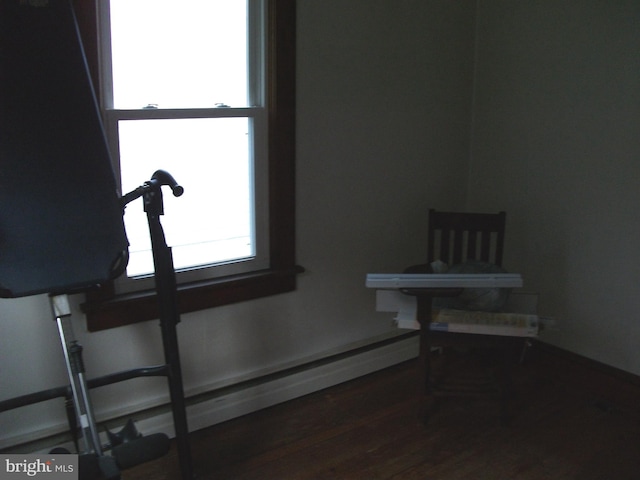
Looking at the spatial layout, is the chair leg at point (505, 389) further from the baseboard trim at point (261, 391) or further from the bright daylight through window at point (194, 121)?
the bright daylight through window at point (194, 121)

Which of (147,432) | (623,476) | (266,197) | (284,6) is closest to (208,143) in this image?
(266,197)

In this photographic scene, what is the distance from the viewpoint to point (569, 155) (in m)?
2.95

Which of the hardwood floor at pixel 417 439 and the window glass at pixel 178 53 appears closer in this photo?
the window glass at pixel 178 53

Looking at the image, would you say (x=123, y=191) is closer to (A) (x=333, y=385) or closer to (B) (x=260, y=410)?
(B) (x=260, y=410)

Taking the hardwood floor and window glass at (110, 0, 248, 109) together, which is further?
the hardwood floor

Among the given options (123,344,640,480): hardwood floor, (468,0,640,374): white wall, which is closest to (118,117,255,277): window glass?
(123,344,640,480): hardwood floor

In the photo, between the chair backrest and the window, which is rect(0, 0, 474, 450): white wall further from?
the chair backrest

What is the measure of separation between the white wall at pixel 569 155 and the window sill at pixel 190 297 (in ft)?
3.95

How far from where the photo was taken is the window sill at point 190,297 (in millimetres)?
2295

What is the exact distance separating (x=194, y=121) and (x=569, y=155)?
5.57ft

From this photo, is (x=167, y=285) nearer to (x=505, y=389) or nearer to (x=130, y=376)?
(x=130, y=376)

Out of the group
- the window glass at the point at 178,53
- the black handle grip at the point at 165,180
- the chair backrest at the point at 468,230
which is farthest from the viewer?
the chair backrest at the point at 468,230

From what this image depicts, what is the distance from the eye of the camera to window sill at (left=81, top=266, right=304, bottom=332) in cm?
229

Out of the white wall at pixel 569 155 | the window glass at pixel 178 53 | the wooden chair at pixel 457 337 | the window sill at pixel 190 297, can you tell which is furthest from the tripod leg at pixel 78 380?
the white wall at pixel 569 155
